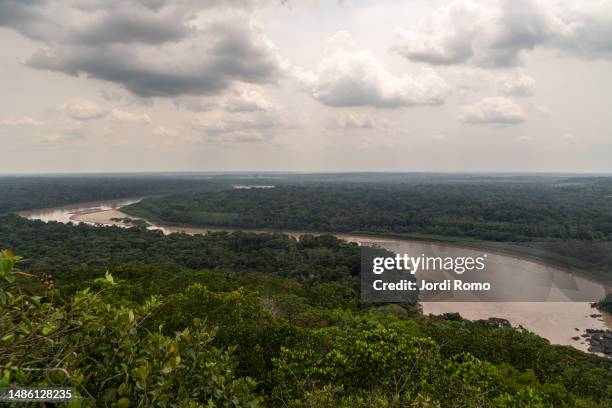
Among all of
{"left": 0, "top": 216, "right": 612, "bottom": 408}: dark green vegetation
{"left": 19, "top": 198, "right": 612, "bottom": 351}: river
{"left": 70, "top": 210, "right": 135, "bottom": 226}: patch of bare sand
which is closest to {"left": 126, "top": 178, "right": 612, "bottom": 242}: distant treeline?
{"left": 70, "top": 210, "right": 135, "bottom": 226}: patch of bare sand

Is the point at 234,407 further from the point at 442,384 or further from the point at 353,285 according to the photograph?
the point at 353,285

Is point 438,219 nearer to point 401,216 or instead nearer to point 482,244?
point 401,216

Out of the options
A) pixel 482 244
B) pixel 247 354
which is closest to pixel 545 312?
pixel 482 244

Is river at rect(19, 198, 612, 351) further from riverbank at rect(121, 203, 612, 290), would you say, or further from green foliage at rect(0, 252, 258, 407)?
green foliage at rect(0, 252, 258, 407)

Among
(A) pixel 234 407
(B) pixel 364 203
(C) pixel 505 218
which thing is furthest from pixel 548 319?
(B) pixel 364 203

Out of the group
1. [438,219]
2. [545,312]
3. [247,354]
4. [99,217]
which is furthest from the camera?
[99,217]

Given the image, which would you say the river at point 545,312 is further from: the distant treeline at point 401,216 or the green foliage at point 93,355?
the distant treeline at point 401,216

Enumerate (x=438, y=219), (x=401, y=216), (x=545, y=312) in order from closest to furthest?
(x=545, y=312)
(x=438, y=219)
(x=401, y=216)

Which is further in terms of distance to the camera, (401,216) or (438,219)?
(401,216)
